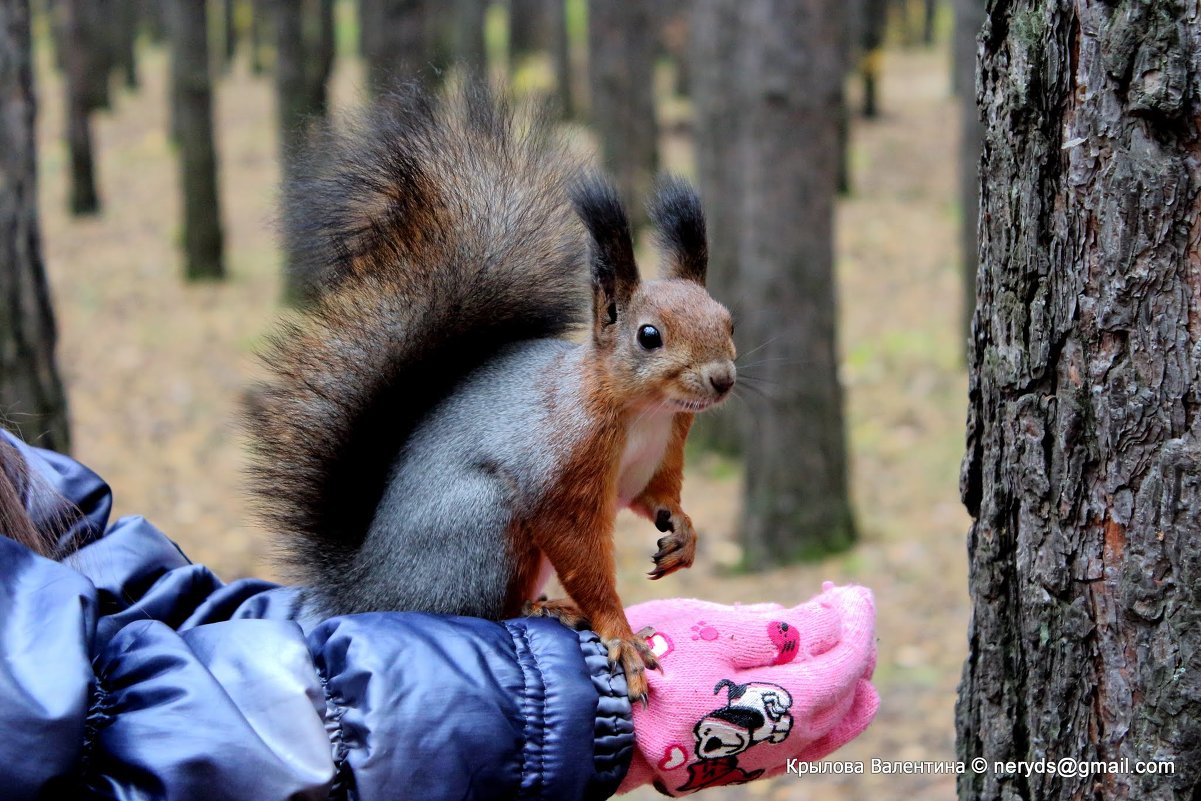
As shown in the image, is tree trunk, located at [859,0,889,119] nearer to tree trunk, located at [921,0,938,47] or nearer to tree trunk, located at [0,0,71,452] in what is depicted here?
tree trunk, located at [921,0,938,47]

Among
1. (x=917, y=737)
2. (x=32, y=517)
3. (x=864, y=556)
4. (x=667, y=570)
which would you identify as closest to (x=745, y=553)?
(x=864, y=556)

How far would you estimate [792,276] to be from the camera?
4949 mm

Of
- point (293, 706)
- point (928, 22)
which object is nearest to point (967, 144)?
point (293, 706)

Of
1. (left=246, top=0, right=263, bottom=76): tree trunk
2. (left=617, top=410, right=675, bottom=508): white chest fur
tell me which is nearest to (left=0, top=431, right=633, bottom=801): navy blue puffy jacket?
(left=617, top=410, right=675, bottom=508): white chest fur

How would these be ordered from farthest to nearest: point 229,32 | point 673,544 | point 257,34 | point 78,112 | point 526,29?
1. point 526,29
2. point 229,32
3. point 257,34
4. point 78,112
5. point 673,544

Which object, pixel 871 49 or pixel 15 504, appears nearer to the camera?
pixel 15 504

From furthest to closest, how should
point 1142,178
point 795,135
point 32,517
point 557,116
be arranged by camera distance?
point 795,135 → point 557,116 → point 32,517 → point 1142,178

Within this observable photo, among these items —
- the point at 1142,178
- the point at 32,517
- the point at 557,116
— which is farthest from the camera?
the point at 557,116

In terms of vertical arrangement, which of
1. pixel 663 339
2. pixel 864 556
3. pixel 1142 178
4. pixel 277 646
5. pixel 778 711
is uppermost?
pixel 1142 178

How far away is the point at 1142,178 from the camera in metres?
1.26

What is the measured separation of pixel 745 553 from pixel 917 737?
162 centimetres

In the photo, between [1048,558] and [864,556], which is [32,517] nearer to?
[1048,558]

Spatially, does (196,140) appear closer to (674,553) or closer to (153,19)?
(674,553)

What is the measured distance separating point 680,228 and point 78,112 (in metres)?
10.9
